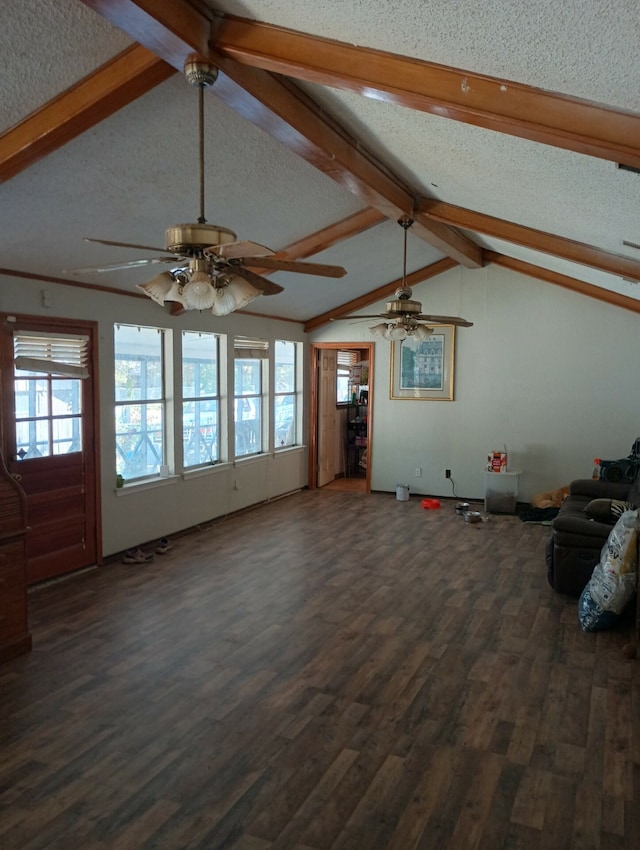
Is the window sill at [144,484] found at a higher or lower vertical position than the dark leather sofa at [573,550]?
higher

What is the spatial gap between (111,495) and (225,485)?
5.93ft

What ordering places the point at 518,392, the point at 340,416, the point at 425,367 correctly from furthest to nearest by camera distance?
the point at 340,416 < the point at 425,367 < the point at 518,392

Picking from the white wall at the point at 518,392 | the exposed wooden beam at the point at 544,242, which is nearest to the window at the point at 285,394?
the white wall at the point at 518,392

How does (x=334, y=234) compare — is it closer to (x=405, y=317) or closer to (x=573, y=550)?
(x=405, y=317)

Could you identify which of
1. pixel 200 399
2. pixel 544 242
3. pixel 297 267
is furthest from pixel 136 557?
pixel 544 242

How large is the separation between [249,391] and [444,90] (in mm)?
5828

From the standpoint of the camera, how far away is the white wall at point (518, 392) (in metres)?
7.58

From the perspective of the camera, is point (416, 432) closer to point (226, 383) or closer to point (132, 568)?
point (226, 383)

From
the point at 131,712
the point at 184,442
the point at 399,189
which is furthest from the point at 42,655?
the point at 399,189

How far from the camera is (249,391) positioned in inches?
310

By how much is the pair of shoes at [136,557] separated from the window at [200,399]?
47.5 inches

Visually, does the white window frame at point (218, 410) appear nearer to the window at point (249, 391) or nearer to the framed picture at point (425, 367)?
the window at point (249, 391)

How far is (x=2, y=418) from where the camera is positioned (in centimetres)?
457

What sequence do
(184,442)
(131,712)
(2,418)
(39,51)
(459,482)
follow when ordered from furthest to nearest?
(459,482) → (184,442) → (2,418) → (131,712) → (39,51)
